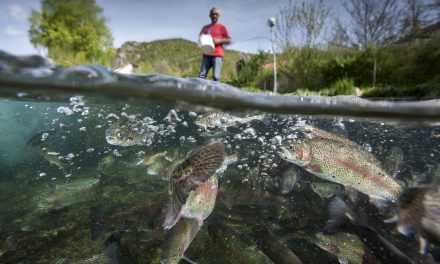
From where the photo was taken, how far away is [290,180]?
4.78m

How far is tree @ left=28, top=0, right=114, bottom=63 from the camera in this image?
104 ft

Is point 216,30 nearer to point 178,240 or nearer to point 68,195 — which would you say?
point 68,195

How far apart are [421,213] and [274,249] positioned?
1505mm

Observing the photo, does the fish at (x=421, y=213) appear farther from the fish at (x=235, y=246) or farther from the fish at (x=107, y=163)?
the fish at (x=107, y=163)

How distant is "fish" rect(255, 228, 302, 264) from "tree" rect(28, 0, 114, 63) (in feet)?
99.2

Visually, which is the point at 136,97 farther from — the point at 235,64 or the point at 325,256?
the point at 235,64

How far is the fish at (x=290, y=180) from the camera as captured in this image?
4770 millimetres

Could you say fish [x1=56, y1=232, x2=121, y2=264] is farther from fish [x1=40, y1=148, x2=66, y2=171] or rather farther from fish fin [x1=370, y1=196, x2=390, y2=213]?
fish [x1=40, y1=148, x2=66, y2=171]

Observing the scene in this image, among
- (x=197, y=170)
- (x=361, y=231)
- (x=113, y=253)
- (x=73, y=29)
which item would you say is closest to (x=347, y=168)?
(x=361, y=231)

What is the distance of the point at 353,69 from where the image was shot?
24766 millimetres

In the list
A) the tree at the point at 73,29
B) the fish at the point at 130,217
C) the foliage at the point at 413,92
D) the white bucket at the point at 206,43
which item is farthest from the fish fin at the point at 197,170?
the tree at the point at 73,29

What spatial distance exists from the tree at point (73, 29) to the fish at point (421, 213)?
101ft

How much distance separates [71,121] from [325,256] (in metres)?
6.03

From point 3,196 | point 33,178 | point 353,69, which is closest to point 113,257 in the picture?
point 3,196
